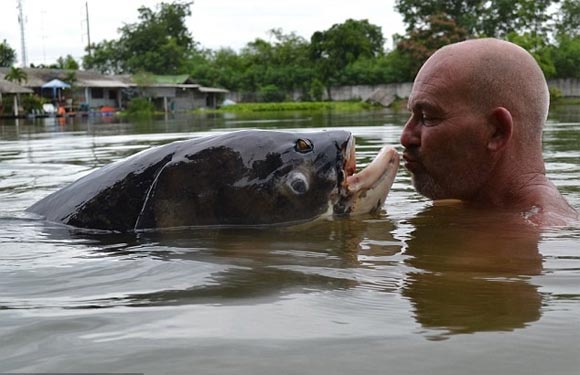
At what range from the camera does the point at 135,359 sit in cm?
135

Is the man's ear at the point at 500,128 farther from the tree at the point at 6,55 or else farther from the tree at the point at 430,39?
the tree at the point at 6,55

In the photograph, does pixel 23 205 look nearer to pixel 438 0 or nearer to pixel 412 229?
pixel 412 229

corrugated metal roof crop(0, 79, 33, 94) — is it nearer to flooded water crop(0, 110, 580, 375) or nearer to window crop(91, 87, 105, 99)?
window crop(91, 87, 105, 99)

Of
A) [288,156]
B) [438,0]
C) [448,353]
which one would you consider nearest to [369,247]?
[288,156]

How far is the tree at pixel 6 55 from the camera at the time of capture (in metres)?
61.5

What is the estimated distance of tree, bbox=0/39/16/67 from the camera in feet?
202

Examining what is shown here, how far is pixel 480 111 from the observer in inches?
117

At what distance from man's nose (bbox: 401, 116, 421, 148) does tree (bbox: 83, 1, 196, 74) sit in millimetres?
62539

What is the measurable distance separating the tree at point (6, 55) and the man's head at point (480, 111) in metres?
64.1

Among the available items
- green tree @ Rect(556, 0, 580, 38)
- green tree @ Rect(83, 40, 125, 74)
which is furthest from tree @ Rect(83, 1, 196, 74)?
green tree @ Rect(556, 0, 580, 38)

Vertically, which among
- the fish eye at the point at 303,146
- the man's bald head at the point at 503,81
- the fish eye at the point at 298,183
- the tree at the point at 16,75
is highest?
the tree at the point at 16,75

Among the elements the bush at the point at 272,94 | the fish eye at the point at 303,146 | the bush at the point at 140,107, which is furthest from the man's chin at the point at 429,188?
the bush at the point at 272,94

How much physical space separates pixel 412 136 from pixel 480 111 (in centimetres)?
32

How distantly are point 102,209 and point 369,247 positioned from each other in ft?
4.04
